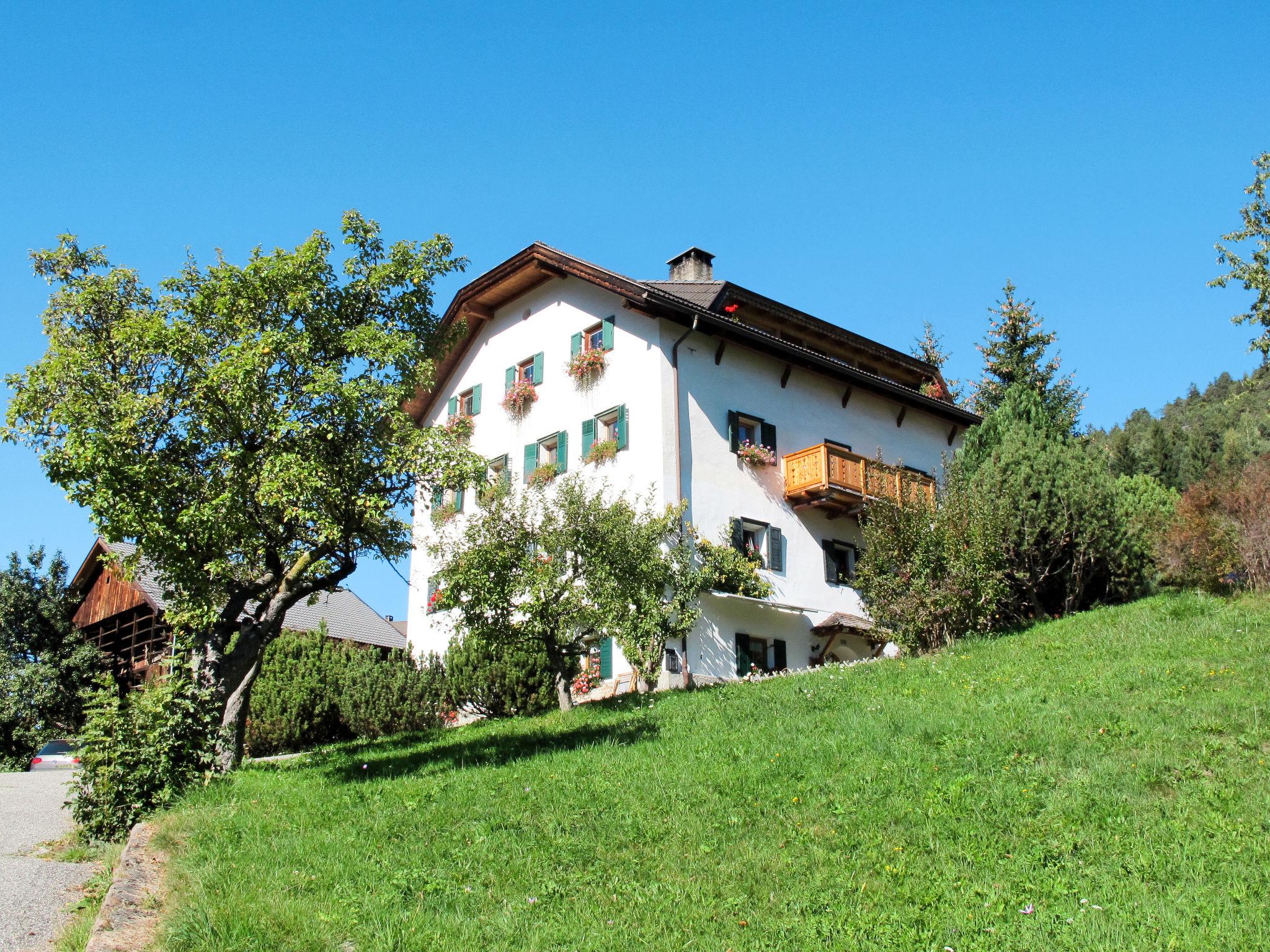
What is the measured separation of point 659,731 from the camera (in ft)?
47.1

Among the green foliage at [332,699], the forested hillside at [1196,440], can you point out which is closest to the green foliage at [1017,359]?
the forested hillside at [1196,440]

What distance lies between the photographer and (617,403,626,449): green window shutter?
24.9 metres

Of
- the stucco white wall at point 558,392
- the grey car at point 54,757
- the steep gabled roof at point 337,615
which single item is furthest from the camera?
the steep gabled roof at point 337,615

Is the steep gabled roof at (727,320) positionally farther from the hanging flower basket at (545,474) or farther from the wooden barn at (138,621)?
the wooden barn at (138,621)

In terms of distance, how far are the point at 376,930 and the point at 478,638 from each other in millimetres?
12500

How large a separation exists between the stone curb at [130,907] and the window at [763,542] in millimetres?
16640

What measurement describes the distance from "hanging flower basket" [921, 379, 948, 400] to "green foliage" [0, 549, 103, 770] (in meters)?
25.8

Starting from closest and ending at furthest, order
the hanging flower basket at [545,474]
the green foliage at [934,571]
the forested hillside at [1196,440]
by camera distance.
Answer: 1. the green foliage at [934,571]
2. the hanging flower basket at [545,474]
3. the forested hillside at [1196,440]

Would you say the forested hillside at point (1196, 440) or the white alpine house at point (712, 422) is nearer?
the white alpine house at point (712, 422)

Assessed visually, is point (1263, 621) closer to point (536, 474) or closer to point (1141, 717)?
point (1141, 717)

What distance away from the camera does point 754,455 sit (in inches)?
1012

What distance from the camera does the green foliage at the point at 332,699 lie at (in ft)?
75.7

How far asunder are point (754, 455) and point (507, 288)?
8580mm

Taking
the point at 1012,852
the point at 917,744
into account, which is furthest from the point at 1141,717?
the point at 1012,852
